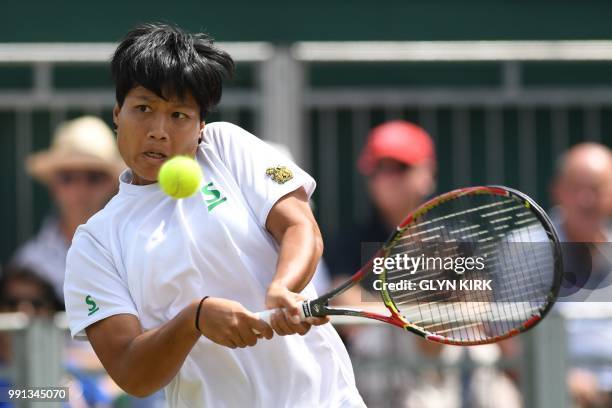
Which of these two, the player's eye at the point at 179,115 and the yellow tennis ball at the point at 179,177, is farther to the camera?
the player's eye at the point at 179,115

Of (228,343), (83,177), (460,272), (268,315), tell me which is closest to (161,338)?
(228,343)

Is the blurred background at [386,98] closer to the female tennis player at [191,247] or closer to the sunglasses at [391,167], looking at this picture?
the sunglasses at [391,167]

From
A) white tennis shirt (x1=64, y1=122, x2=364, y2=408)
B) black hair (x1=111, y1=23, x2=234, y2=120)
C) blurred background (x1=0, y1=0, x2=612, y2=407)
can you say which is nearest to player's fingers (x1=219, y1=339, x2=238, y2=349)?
white tennis shirt (x1=64, y1=122, x2=364, y2=408)

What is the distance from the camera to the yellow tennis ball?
331 centimetres

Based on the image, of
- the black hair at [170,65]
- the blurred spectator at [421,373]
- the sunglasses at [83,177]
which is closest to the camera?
the black hair at [170,65]

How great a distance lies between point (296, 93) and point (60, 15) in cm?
171

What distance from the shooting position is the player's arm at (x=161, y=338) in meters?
3.27

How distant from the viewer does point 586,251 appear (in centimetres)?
591

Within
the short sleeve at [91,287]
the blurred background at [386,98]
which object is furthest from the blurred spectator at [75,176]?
the short sleeve at [91,287]

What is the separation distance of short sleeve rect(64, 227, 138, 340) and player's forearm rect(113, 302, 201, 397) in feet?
0.45

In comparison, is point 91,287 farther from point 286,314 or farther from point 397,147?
point 397,147

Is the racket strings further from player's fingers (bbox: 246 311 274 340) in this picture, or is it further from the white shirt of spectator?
the white shirt of spectator

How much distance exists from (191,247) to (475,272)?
0.86m

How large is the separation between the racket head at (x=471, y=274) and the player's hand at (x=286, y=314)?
33 cm
